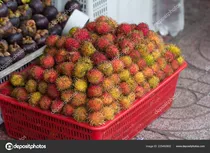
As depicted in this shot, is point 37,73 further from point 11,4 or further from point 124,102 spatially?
point 11,4

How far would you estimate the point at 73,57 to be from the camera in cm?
276

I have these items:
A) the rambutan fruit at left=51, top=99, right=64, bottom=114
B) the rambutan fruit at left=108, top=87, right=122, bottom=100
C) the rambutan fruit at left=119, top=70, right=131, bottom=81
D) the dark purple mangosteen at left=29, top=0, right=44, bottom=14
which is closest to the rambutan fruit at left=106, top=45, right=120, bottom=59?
the rambutan fruit at left=119, top=70, right=131, bottom=81

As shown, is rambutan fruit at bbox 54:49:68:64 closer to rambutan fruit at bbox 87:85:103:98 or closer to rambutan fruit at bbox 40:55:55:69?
rambutan fruit at bbox 40:55:55:69

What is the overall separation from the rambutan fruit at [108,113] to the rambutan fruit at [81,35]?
1.72 ft

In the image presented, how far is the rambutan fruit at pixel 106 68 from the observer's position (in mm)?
2695

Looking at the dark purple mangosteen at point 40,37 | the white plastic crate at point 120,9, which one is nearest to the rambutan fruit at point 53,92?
the dark purple mangosteen at point 40,37

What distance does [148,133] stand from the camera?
3.11m

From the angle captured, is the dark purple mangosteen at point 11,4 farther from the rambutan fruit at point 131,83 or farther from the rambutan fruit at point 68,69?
the rambutan fruit at point 131,83

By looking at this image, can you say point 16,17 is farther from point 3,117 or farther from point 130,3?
point 130,3

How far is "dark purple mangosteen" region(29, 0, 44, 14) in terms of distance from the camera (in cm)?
350

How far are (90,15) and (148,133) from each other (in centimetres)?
113

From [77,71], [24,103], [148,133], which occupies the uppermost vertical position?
[77,71]

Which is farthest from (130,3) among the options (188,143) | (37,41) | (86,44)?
(188,143)

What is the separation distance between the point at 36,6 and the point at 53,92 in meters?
1.06
